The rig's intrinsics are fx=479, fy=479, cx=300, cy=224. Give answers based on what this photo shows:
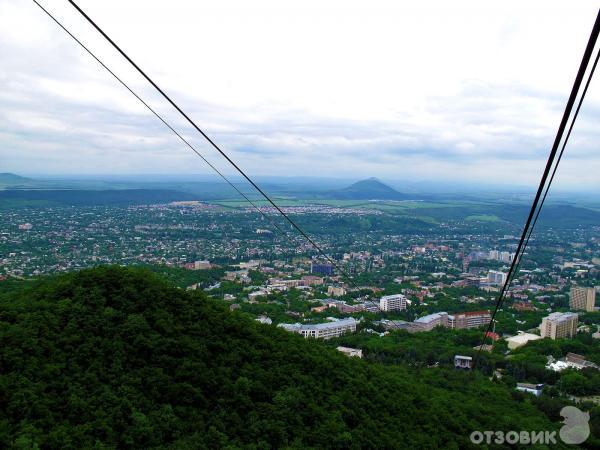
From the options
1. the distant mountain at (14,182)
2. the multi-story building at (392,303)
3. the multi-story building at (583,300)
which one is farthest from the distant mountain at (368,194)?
the multi-story building at (392,303)

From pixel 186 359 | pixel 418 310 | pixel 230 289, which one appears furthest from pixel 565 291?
pixel 186 359

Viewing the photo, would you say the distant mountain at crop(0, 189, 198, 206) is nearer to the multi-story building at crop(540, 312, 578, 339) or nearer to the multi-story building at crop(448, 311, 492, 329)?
the multi-story building at crop(448, 311, 492, 329)

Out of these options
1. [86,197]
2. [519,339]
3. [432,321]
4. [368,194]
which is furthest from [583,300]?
[368,194]

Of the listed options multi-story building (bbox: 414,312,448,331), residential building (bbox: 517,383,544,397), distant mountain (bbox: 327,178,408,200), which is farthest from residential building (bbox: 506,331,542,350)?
distant mountain (bbox: 327,178,408,200)

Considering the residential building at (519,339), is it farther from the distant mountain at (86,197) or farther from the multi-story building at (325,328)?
the distant mountain at (86,197)

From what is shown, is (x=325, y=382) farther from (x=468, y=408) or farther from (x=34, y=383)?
(x=34, y=383)

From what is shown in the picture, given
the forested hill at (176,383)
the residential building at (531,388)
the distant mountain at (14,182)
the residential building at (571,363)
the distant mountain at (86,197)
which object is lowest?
the residential building at (571,363)
